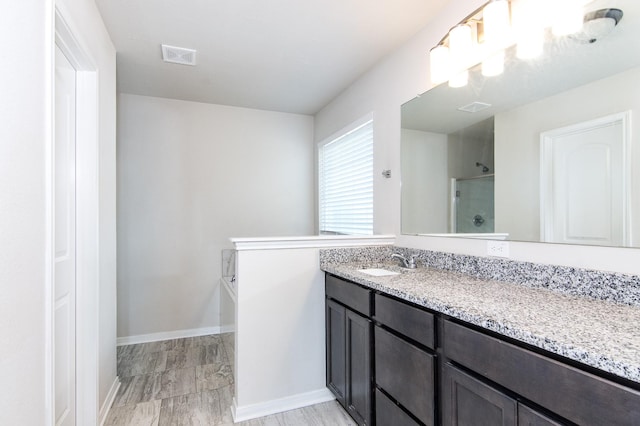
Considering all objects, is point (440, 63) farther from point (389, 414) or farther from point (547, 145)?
point (389, 414)

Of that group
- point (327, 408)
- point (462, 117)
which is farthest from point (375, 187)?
point (327, 408)

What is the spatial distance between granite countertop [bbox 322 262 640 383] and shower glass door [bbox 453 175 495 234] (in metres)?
0.31

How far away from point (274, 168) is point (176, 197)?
44.2 inches

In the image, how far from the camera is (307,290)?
2195 mm

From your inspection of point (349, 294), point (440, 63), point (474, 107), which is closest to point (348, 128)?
point (440, 63)

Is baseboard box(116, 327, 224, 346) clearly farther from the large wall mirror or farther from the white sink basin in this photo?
the large wall mirror

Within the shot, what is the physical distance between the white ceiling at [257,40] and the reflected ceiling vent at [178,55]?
48mm

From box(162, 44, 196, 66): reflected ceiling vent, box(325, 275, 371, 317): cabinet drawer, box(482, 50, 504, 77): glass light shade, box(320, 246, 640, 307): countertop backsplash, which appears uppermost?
box(162, 44, 196, 66): reflected ceiling vent

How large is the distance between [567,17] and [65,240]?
2.59 meters

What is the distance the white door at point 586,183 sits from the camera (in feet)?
3.99

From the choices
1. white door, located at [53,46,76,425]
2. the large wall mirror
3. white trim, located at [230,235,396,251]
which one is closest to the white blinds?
white trim, located at [230,235,396,251]

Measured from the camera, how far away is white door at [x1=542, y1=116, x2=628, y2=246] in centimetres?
122

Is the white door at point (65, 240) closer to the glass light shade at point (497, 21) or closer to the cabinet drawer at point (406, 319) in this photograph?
the cabinet drawer at point (406, 319)

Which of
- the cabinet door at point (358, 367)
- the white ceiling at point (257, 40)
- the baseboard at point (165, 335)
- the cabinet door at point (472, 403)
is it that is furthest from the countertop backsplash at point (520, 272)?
the baseboard at point (165, 335)
